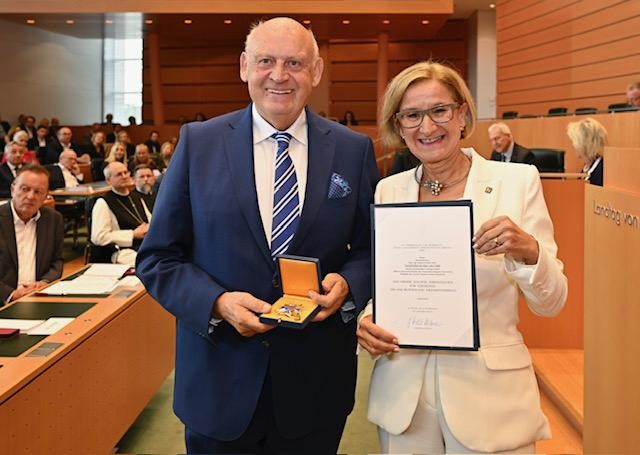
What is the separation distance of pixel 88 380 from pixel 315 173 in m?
1.70

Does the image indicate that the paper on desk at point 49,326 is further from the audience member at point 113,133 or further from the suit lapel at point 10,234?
the audience member at point 113,133

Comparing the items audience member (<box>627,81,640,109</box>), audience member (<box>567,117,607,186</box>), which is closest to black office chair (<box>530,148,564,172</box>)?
audience member (<box>627,81,640,109</box>)

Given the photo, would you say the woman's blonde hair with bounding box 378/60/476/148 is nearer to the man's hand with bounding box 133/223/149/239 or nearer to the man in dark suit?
the man's hand with bounding box 133/223/149/239

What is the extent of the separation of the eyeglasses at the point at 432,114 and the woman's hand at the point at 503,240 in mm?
303

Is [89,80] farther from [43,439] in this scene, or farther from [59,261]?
[43,439]

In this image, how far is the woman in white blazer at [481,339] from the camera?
4.99ft

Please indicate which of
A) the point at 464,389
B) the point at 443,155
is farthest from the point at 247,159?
the point at 464,389

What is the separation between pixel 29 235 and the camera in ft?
14.9

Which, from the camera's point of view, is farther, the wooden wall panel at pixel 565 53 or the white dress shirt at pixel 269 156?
Answer: the wooden wall panel at pixel 565 53

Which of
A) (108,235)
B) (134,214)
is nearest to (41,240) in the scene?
(108,235)

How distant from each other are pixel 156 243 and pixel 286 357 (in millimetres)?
431

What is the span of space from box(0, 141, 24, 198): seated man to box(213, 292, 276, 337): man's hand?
727 cm

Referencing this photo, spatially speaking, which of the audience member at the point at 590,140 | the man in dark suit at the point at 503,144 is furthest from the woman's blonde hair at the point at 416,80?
the man in dark suit at the point at 503,144

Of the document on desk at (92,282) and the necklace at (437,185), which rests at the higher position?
the necklace at (437,185)
